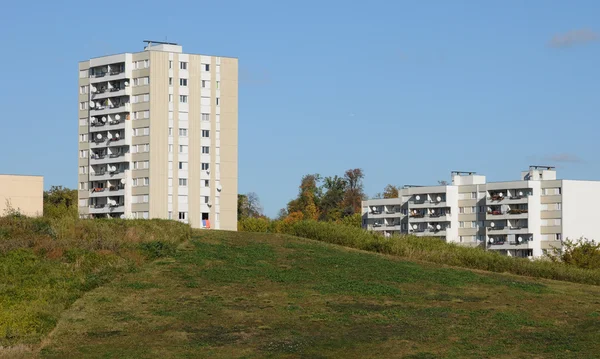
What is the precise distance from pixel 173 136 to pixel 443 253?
82.0 metres

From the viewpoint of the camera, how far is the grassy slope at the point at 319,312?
34219mm

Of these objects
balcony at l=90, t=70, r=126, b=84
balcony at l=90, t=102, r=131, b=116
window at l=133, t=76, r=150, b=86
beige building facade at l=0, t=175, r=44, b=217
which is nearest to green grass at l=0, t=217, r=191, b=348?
beige building facade at l=0, t=175, r=44, b=217

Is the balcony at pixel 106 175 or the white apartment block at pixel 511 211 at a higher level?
the balcony at pixel 106 175

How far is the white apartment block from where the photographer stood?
159 meters

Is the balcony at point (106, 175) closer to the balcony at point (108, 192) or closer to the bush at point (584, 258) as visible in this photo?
the balcony at point (108, 192)

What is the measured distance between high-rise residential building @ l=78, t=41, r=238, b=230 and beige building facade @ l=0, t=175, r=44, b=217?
183 feet

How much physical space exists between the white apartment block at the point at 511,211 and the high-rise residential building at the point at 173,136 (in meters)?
34.6

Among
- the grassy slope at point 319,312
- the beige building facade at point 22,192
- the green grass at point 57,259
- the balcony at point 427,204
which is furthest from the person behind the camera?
the balcony at point 427,204

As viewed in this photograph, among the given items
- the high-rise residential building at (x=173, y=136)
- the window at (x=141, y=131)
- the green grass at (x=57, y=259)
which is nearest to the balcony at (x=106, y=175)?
the high-rise residential building at (x=173, y=136)

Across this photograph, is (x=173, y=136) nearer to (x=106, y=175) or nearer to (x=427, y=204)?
(x=106, y=175)

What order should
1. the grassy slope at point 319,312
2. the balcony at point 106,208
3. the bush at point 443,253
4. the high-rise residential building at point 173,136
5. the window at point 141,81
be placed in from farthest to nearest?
the balcony at point 106,208 < the window at point 141,81 < the high-rise residential building at point 173,136 < the bush at point 443,253 < the grassy slope at point 319,312

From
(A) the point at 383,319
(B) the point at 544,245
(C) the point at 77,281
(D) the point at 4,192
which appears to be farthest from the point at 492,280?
(B) the point at 544,245

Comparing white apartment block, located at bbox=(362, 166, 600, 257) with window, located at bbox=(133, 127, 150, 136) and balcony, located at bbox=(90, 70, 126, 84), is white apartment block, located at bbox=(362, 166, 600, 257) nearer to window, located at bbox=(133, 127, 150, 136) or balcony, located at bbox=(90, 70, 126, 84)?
window, located at bbox=(133, 127, 150, 136)

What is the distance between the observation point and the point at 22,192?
2980 inches
